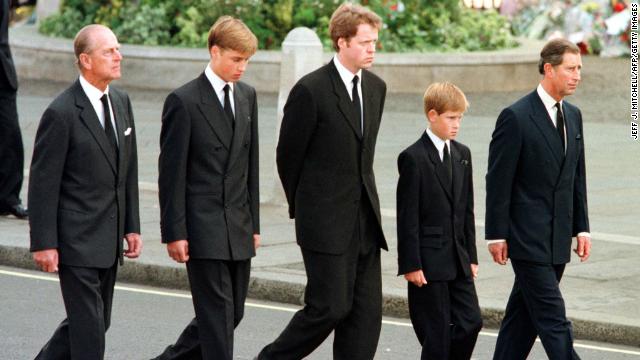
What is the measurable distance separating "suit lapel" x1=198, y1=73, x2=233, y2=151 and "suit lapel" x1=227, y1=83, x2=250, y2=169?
3 centimetres

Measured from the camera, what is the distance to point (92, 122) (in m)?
6.57

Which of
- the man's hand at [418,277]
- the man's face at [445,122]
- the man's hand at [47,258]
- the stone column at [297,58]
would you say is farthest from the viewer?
the stone column at [297,58]

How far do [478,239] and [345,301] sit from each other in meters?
4.91

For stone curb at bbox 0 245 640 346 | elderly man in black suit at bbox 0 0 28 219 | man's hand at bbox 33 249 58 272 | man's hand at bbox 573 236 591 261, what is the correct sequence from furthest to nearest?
elderly man in black suit at bbox 0 0 28 219, stone curb at bbox 0 245 640 346, man's hand at bbox 573 236 591 261, man's hand at bbox 33 249 58 272

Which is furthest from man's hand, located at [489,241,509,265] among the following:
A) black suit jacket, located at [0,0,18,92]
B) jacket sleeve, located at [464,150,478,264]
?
black suit jacket, located at [0,0,18,92]

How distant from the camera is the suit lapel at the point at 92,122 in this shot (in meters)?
6.56

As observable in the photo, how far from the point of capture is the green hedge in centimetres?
2344

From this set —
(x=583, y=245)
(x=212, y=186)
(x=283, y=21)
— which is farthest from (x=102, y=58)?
(x=283, y=21)

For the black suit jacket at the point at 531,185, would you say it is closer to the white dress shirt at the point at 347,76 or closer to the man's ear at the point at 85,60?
the white dress shirt at the point at 347,76

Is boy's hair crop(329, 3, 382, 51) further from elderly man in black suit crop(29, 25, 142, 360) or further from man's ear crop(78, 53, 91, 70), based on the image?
man's ear crop(78, 53, 91, 70)

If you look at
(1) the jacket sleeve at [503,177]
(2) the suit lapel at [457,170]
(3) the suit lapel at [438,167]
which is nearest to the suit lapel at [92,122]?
(3) the suit lapel at [438,167]

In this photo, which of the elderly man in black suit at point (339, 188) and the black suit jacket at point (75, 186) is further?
the elderly man in black suit at point (339, 188)

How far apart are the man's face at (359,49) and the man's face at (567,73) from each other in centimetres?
86

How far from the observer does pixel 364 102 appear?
685 cm
